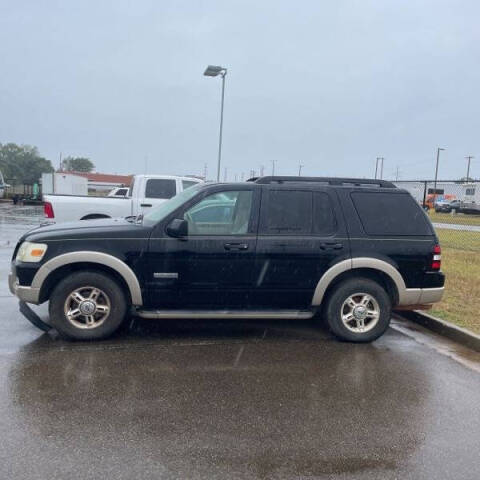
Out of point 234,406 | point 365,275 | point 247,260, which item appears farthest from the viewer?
point 365,275

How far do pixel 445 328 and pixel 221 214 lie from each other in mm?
3197

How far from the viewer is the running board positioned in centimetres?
530

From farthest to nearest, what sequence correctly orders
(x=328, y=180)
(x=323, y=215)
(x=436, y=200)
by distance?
(x=436, y=200) → (x=328, y=180) → (x=323, y=215)

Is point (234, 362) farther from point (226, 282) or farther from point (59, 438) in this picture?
point (59, 438)

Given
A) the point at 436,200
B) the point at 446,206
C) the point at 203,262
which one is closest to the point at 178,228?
the point at 203,262

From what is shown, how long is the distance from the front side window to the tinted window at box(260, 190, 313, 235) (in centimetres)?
22

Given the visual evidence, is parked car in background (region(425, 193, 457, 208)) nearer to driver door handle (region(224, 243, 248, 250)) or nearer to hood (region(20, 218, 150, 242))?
driver door handle (region(224, 243, 248, 250))

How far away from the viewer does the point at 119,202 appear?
1056 cm

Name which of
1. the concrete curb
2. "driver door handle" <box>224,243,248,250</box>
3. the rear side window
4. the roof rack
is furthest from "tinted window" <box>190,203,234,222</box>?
the concrete curb

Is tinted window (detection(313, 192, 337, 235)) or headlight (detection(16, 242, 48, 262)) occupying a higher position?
tinted window (detection(313, 192, 337, 235))

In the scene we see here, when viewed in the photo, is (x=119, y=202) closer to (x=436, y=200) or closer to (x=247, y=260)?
(x=247, y=260)

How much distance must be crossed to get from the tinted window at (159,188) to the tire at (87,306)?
6129mm

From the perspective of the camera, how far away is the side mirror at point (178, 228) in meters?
5.13

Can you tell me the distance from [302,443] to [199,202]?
2978 millimetres
